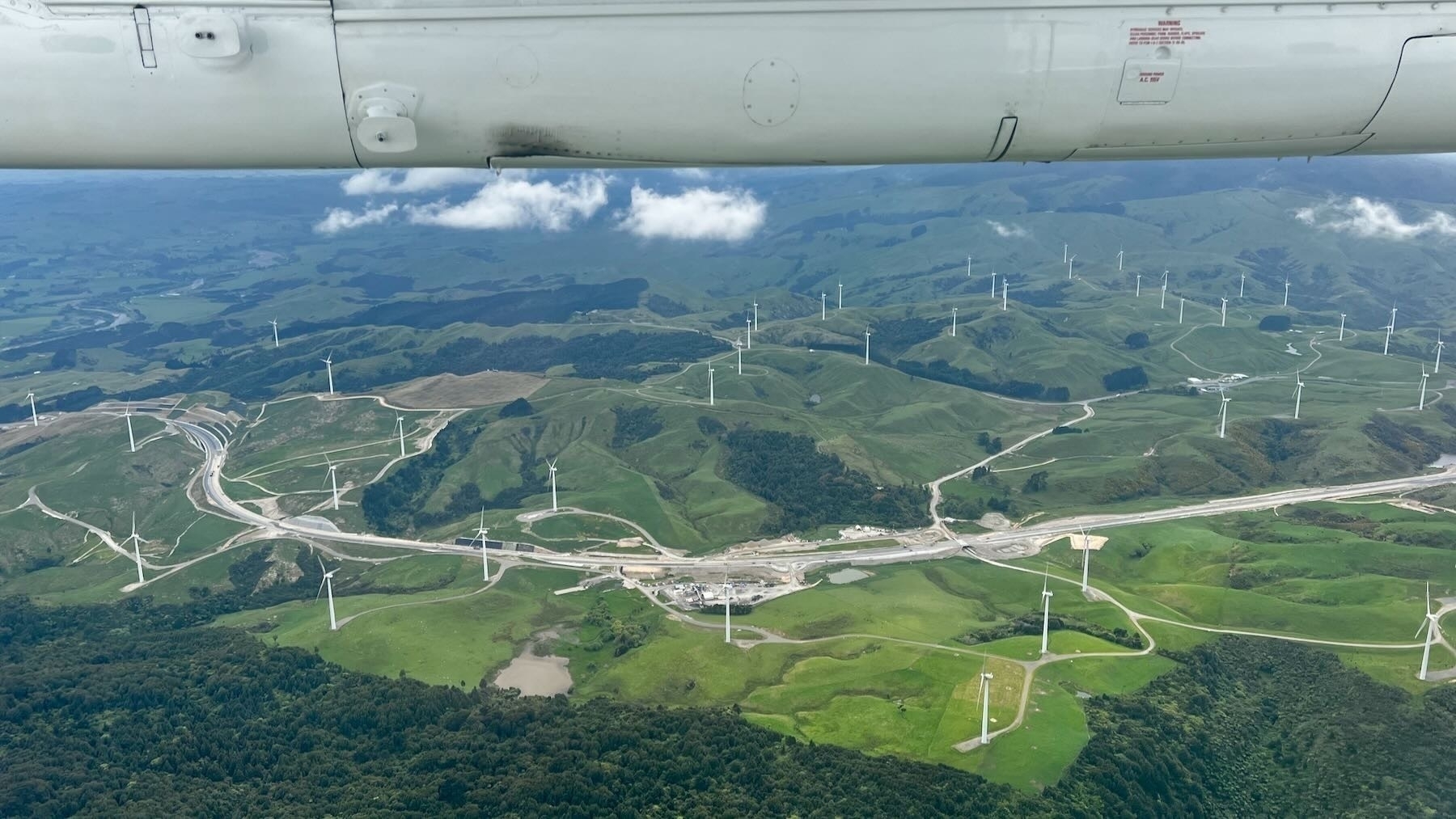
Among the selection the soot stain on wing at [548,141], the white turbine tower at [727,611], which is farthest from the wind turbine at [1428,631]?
the soot stain on wing at [548,141]

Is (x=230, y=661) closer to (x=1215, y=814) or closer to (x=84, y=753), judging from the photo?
(x=84, y=753)

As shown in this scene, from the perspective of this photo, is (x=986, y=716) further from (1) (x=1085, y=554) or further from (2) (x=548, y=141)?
(2) (x=548, y=141)

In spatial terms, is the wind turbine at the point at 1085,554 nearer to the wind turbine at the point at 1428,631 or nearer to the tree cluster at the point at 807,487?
the tree cluster at the point at 807,487

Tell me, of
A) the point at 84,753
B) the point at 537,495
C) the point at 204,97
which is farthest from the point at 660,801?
the point at 537,495

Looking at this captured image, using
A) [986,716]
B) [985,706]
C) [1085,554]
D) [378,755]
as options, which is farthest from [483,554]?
[1085,554]

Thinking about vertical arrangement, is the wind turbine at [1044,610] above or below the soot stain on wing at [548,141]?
below

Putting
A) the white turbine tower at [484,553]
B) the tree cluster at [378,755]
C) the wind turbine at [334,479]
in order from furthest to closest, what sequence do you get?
the wind turbine at [334,479] < the white turbine tower at [484,553] < the tree cluster at [378,755]

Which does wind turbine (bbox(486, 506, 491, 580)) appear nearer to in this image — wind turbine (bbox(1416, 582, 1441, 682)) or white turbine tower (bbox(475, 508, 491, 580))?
Result: white turbine tower (bbox(475, 508, 491, 580))
